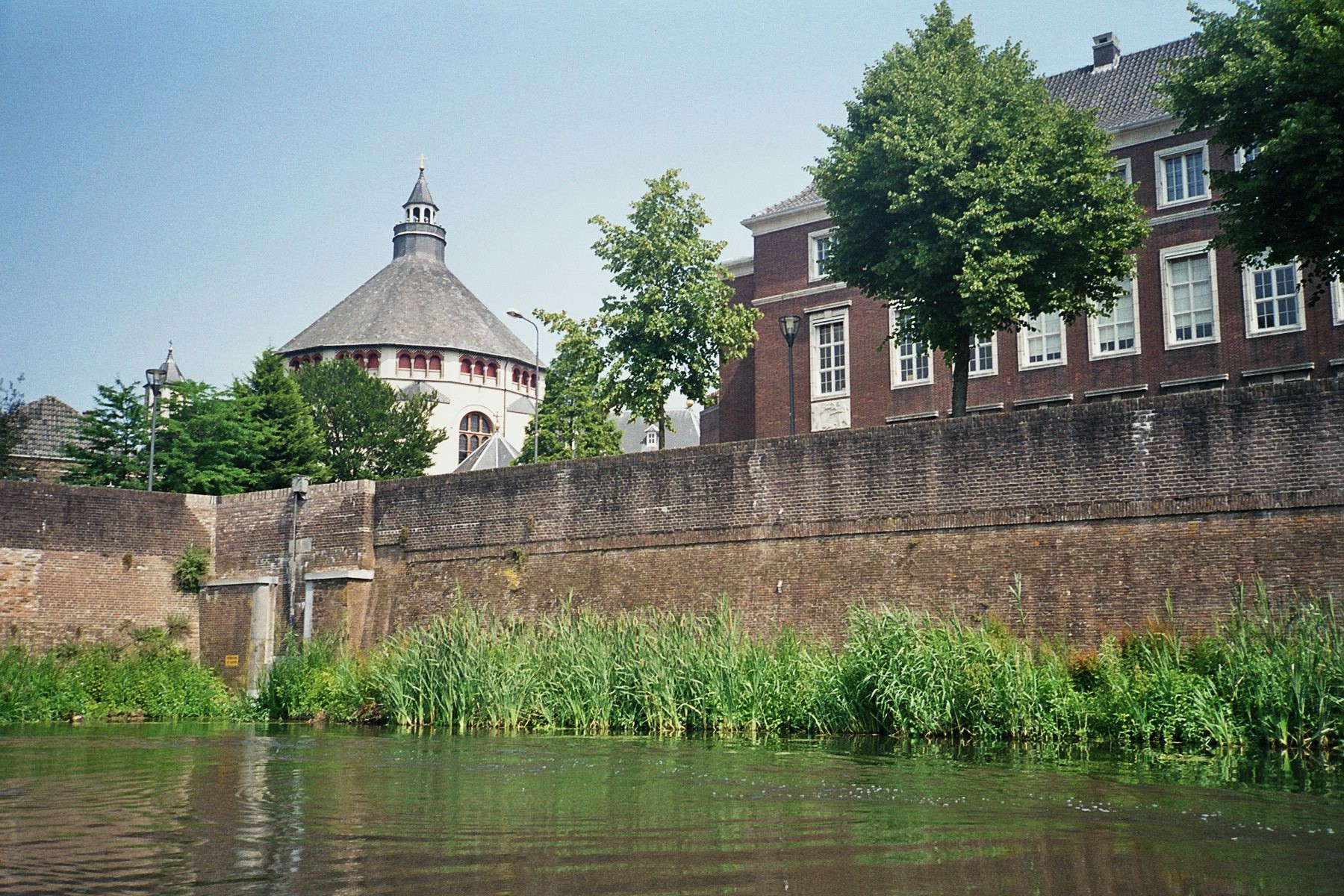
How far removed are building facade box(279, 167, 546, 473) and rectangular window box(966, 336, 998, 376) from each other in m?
35.6

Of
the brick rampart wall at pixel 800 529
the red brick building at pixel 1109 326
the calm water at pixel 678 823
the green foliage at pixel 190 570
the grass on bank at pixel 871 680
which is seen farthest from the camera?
the red brick building at pixel 1109 326

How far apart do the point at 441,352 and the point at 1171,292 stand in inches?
1874

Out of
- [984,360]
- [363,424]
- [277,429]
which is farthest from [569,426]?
[984,360]

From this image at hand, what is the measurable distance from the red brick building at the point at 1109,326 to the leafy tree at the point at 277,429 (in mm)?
13562

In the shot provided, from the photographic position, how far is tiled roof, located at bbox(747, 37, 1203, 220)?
113 ft

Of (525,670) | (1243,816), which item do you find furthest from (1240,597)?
(525,670)

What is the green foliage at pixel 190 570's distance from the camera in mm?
29219

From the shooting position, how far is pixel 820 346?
3909 centimetres

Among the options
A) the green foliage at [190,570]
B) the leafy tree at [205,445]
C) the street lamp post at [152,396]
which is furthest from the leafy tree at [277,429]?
the green foliage at [190,570]

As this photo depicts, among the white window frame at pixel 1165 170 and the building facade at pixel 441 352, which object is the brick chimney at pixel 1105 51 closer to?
the white window frame at pixel 1165 170

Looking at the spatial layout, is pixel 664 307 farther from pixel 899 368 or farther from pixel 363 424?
pixel 363 424

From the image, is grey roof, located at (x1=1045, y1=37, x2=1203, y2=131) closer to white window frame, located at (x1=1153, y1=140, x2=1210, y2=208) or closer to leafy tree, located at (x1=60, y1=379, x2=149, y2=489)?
white window frame, located at (x1=1153, y1=140, x2=1210, y2=208)

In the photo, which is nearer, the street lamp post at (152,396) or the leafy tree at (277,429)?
the street lamp post at (152,396)

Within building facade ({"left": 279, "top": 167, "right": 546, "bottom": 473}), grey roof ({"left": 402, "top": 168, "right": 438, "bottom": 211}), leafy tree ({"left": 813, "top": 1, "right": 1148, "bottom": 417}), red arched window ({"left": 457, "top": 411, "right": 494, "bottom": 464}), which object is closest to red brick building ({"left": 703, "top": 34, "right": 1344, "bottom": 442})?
leafy tree ({"left": 813, "top": 1, "right": 1148, "bottom": 417})
